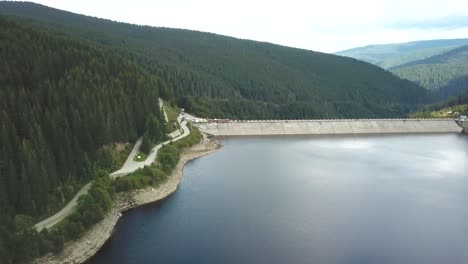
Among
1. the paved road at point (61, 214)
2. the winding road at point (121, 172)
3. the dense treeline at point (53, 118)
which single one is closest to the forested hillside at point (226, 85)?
the dense treeline at point (53, 118)

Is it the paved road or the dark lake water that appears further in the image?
A: the paved road

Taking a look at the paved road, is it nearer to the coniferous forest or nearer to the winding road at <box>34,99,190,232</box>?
the winding road at <box>34,99,190,232</box>

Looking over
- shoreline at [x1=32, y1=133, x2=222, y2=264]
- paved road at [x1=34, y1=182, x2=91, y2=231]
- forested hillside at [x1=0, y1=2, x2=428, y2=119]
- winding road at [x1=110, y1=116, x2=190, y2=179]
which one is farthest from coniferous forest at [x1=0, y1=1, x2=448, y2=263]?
forested hillside at [x1=0, y1=2, x2=428, y2=119]

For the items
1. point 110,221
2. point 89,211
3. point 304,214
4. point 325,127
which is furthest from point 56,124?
point 325,127

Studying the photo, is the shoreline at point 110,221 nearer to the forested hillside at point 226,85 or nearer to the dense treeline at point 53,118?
the dense treeline at point 53,118

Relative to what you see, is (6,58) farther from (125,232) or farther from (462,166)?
(462,166)
